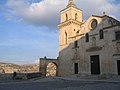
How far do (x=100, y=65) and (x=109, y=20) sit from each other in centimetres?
700

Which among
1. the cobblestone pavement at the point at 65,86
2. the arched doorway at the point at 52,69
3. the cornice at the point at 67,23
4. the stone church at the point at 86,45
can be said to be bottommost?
the cobblestone pavement at the point at 65,86

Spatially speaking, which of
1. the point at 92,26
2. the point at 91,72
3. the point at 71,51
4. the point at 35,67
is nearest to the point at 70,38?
the point at 71,51

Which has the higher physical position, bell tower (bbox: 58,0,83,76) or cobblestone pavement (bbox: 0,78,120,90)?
bell tower (bbox: 58,0,83,76)

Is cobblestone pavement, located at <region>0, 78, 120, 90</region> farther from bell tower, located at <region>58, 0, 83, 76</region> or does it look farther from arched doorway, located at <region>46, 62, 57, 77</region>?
arched doorway, located at <region>46, 62, 57, 77</region>

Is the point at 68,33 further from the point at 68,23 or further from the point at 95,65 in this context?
the point at 95,65

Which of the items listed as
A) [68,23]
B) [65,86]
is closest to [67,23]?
[68,23]

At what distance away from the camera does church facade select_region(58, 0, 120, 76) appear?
26.9m

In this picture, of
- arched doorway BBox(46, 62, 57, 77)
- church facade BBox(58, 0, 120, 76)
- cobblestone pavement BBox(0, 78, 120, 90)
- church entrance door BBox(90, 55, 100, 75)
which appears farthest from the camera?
arched doorway BBox(46, 62, 57, 77)

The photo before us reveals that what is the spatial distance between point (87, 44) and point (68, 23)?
7.07 meters

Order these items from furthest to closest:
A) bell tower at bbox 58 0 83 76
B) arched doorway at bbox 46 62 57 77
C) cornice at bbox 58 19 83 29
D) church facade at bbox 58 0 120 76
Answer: arched doorway at bbox 46 62 57 77
cornice at bbox 58 19 83 29
bell tower at bbox 58 0 83 76
church facade at bbox 58 0 120 76

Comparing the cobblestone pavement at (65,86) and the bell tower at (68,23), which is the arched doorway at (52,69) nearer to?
the bell tower at (68,23)

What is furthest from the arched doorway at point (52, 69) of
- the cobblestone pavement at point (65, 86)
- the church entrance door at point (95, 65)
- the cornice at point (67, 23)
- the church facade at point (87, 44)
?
the cobblestone pavement at point (65, 86)

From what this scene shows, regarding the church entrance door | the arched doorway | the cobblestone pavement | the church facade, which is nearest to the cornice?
the church facade

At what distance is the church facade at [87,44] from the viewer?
2688cm
